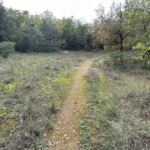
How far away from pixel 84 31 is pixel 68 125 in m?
39.9

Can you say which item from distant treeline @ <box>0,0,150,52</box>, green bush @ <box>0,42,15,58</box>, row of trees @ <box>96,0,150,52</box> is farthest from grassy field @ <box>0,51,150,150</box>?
green bush @ <box>0,42,15,58</box>

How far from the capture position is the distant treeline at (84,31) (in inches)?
413

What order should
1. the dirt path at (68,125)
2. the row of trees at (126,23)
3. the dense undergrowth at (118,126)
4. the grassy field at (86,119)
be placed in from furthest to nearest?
1. the row of trees at (126,23)
2. the dirt path at (68,125)
3. the grassy field at (86,119)
4. the dense undergrowth at (118,126)

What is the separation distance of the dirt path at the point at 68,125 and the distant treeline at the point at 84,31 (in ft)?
15.5

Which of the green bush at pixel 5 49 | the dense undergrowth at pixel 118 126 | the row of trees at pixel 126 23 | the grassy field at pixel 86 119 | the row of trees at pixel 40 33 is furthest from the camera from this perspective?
the row of trees at pixel 40 33

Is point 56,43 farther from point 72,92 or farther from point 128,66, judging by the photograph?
point 72,92

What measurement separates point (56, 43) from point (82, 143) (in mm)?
30434

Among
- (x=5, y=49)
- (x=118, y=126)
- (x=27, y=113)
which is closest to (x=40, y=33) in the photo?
(x=5, y=49)

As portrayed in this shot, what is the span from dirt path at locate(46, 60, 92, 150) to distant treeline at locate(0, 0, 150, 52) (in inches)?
186

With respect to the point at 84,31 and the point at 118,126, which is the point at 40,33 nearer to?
the point at 84,31

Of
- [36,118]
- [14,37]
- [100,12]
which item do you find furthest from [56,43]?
[36,118]

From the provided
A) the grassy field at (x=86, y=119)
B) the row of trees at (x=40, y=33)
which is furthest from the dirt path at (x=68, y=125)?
the row of trees at (x=40, y=33)

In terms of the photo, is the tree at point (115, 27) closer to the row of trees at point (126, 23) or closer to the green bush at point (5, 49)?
the row of trees at point (126, 23)

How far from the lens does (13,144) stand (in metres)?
2.91
